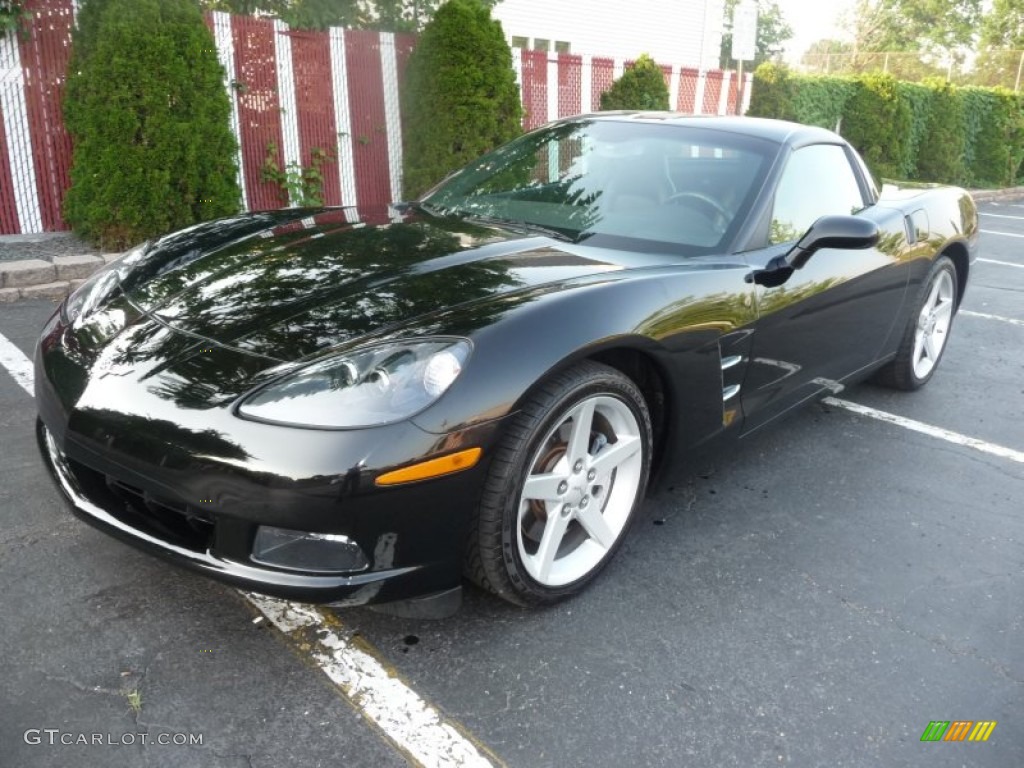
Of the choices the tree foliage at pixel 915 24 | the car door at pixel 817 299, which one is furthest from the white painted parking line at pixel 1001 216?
the tree foliage at pixel 915 24

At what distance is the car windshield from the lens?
2945 mm

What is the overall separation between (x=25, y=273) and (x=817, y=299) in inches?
185

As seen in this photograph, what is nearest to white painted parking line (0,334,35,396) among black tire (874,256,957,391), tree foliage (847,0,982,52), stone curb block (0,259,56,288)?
stone curb block (0,259,56,288)

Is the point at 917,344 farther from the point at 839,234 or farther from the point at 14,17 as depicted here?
the point at 14,17

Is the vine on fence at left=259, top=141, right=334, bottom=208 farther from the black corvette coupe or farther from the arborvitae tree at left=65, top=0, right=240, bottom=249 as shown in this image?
the black corvette coupe

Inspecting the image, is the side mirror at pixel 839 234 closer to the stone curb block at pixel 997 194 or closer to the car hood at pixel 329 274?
the car hood at pixel 329 274

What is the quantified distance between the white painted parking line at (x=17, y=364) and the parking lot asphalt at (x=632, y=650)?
0.62 metres

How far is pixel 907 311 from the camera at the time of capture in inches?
157

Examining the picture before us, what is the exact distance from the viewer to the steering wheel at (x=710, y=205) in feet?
9.73

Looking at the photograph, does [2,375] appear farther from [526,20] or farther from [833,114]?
[526,20]

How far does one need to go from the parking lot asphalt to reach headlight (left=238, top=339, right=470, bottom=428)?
2.20ft

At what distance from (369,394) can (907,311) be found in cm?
305

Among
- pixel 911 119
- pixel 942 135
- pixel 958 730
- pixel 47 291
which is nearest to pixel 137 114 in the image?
pixel 47 291

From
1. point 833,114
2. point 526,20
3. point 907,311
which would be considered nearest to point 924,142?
point 833,114
